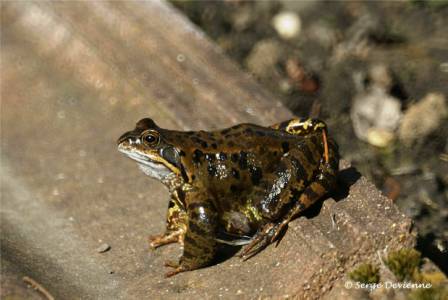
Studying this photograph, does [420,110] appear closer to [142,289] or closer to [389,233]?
[389,233]

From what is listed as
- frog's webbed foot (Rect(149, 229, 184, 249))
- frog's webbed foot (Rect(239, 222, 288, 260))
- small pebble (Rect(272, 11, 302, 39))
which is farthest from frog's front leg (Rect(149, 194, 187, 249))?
small pebble (Rect(272, 11, 302, 39))

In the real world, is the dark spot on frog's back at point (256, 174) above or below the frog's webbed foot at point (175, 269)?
above

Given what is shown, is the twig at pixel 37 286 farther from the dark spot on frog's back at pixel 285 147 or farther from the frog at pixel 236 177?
the dark spot on frog's back at pixel 285 147

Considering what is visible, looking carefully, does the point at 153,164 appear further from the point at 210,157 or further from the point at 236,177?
the point at 236,177

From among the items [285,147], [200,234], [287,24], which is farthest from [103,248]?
[287,24]

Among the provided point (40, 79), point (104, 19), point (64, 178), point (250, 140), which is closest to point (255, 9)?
point (104, 19)

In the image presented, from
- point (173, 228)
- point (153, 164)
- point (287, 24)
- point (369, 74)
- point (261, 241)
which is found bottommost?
point (261, 241)

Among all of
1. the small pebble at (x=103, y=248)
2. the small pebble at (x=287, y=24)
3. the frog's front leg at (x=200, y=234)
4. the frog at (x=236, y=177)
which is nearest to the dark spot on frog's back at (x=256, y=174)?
the frog at (x=236, y=177)
